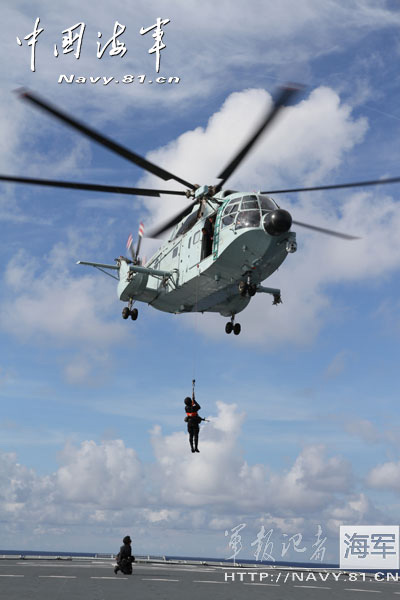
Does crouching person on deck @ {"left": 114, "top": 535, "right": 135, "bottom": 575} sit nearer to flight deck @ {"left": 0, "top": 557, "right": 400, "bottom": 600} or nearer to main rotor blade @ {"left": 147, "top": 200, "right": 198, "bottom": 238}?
flight deck @ {"left": 0, "top": 557, "right": 400, "bottom": 600}

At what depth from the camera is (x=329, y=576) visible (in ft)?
94.1

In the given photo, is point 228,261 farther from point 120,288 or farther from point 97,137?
point 120,288

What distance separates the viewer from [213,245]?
2475 centimetres

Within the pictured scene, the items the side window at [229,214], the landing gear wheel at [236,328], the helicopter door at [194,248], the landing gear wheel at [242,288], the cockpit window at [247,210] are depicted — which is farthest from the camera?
the landing gear wheel at [236,328]

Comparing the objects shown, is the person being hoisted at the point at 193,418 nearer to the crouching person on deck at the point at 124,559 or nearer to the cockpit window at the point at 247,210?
the crouching person on deck at the point at 124,559

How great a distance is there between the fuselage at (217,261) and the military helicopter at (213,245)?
4 centimetres

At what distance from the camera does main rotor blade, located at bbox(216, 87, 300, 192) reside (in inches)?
805

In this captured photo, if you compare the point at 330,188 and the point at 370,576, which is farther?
the point at 370,576

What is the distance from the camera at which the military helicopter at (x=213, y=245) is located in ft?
75.4

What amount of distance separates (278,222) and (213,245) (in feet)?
11.2

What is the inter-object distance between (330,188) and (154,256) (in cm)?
1062

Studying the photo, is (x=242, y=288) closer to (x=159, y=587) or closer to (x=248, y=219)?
(x=248, y=219)

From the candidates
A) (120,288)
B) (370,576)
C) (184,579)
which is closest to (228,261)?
(120,288)

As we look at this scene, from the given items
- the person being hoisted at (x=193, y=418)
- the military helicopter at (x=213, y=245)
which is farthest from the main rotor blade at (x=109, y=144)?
the person being hoisted at (x=193, y=418)
